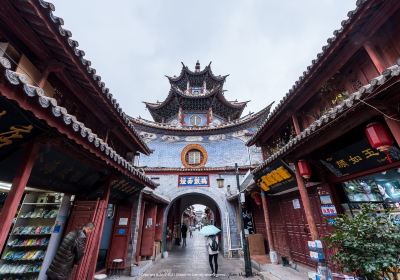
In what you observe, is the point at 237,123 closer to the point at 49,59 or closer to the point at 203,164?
the point at 203,164

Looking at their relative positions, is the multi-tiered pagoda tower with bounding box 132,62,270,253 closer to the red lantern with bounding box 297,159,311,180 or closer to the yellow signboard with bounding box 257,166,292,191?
the yellow signboard with bounding box 257,166,292,191

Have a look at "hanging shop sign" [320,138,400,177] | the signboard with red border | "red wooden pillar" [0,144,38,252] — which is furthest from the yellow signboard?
"red wooden pillar" [0,144,38,252]

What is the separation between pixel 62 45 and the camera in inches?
129

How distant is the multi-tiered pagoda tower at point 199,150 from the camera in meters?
13.3

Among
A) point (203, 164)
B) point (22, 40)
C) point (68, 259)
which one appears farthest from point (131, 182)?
Result: point (203, 164)

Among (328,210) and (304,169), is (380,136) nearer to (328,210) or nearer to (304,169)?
(304,169)

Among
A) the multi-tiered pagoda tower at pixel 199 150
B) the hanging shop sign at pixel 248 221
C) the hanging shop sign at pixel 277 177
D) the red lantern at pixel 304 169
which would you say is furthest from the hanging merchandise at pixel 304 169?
the hanging shop sign at pixel 248 221

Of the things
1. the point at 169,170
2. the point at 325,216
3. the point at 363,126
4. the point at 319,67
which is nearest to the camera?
the point at 363,126

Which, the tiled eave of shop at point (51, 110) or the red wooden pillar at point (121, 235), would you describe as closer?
the tiled eave of shop at point (51, 110)

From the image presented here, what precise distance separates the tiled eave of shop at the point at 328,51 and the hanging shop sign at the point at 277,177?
6.05 ft

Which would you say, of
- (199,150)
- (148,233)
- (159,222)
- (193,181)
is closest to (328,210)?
(148,233)

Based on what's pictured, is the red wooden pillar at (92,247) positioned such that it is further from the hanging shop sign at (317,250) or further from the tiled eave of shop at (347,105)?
the hanging shop sign at (317,250)

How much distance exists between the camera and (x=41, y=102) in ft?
6.83

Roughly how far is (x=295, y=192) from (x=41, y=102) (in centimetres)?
751
